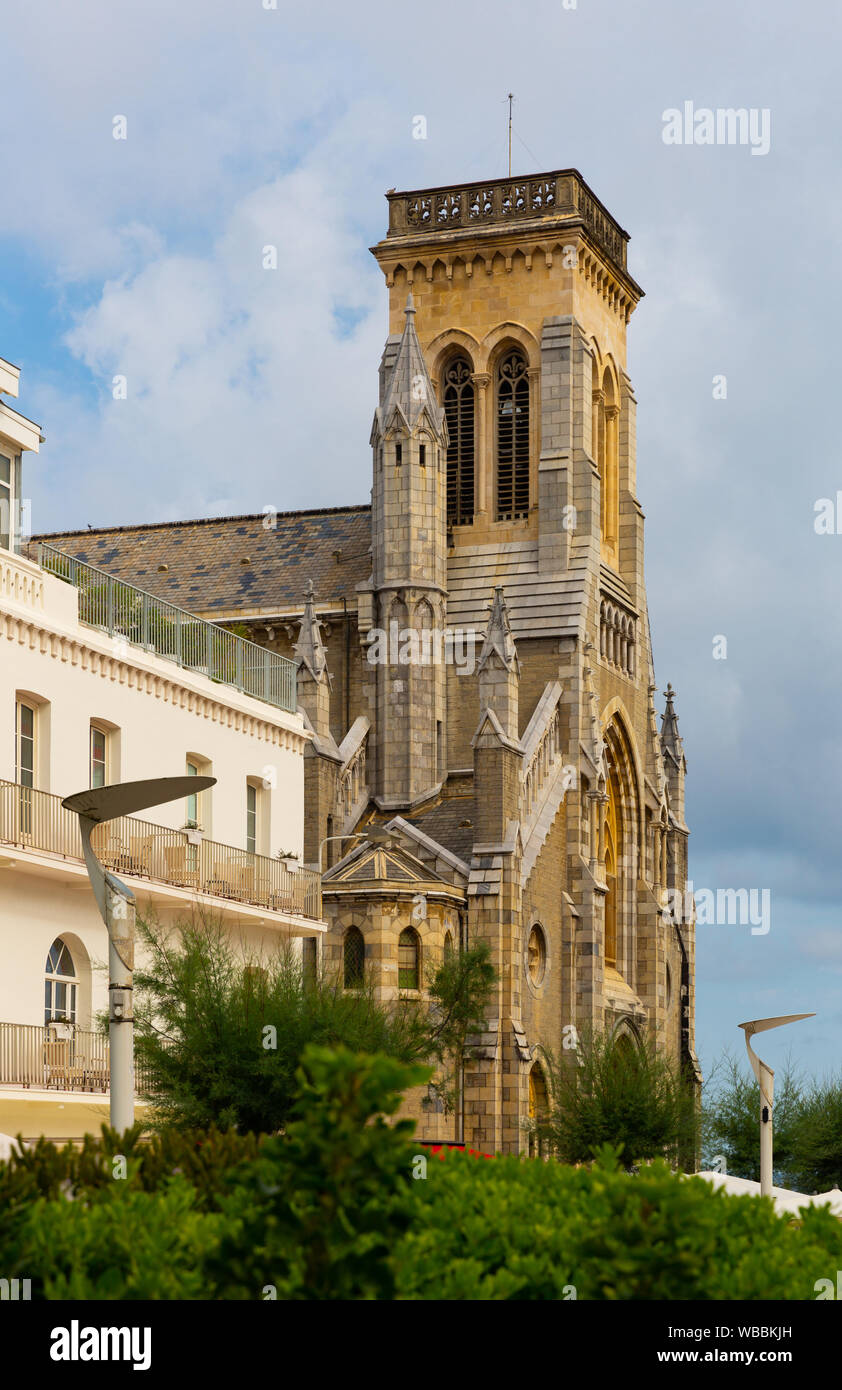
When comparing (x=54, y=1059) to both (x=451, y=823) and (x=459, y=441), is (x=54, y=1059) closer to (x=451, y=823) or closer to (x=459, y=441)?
(x=451, y=823)

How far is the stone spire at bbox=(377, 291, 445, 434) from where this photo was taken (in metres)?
55.1

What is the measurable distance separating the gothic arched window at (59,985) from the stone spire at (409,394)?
27.7m

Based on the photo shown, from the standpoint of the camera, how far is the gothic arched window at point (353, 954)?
45.4 m

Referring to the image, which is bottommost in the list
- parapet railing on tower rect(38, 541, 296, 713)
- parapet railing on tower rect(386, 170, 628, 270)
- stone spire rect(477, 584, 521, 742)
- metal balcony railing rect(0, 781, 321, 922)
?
metal balcony railing rect(0, 781, 321, 922)

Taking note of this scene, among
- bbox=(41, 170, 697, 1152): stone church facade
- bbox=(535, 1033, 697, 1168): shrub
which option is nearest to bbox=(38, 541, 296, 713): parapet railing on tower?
bbox=(41, 170, 697, 1152): stone church facade

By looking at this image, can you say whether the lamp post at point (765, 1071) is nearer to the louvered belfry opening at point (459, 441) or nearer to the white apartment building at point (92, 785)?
the white apartment building at point (92, 785)

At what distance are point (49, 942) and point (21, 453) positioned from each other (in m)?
6.91

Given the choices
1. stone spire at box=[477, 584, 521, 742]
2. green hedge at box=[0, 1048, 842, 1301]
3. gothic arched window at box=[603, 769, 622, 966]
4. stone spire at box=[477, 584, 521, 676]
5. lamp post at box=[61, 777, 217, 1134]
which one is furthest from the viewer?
gothic arched window at box=[603, 769, 622, 966]

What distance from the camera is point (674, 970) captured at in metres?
63.9

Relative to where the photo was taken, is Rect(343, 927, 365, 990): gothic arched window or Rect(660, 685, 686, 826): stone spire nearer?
Rect(343, 927, 365, 990): gothic arched window

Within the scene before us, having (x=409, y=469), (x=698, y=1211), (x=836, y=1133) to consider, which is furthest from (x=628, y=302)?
(x=698, y=1211)

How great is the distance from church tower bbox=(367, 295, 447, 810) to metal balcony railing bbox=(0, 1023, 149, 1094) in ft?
79.3

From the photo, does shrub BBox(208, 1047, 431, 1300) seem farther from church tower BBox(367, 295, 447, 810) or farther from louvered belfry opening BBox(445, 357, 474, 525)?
louvered belfry opening BBox(445, 357, 474, 525)

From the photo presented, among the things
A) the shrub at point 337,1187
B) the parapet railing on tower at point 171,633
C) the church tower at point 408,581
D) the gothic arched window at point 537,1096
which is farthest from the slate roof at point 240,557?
the shrub at point 337,1187
